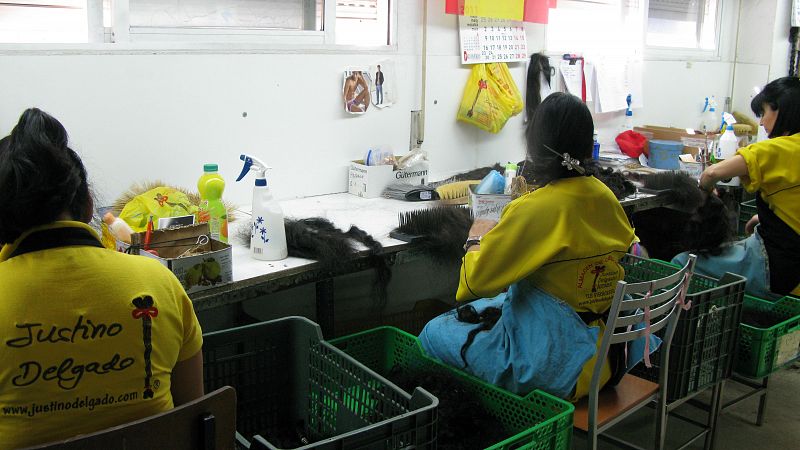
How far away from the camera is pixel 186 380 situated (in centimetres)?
139

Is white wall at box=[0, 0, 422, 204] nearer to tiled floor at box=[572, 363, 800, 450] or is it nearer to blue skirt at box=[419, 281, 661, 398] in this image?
blue skirt at box=[419, 281, 661, 398]

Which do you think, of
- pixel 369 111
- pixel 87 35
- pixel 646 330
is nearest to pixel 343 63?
pixel 369 111

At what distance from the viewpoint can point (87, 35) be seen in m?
2.39

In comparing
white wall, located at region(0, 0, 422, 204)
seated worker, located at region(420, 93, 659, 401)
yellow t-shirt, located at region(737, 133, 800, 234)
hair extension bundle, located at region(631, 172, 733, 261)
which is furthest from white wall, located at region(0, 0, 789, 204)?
yellow t-shirt, located at region(737, 133, 800, 234)

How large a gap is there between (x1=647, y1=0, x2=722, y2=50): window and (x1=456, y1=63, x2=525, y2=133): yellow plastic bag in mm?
1517

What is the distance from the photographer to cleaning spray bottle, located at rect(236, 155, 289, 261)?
213 cm

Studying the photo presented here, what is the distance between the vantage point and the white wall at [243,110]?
7.72ft

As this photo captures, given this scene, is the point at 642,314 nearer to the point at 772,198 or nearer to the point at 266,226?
the point at 266,226

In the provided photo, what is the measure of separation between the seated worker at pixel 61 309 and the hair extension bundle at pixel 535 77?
114 inches

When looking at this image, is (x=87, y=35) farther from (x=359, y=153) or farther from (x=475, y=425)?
(x=475, y=425)

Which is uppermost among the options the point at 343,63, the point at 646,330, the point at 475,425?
the point at 343,63

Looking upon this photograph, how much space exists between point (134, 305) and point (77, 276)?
98mm

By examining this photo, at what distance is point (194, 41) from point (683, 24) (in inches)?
146

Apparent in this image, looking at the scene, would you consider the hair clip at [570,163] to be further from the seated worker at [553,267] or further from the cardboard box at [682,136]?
the cardboard box at [682,136]
